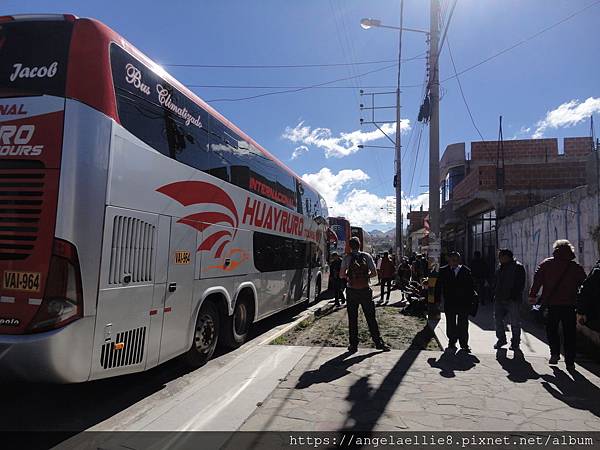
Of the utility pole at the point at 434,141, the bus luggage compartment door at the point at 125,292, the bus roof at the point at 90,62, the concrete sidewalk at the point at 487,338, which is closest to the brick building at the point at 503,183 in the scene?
the utility pole at the point at 434,141

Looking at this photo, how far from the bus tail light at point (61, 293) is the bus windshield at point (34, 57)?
1.47m

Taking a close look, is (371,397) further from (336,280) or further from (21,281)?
(336,280)

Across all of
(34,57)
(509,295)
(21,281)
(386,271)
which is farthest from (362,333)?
(34,57)

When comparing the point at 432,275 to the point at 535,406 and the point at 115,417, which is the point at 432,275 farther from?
the point at 115,417

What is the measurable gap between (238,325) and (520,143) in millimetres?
23426

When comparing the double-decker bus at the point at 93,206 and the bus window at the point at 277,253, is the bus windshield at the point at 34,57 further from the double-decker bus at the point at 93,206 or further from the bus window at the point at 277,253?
the bus window at the point at 277,253

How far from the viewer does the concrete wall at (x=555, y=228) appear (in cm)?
824

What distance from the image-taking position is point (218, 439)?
4.02m

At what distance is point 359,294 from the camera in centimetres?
751

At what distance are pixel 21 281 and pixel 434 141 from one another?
10139 mm

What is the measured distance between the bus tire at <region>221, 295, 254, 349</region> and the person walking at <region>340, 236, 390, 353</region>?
1902 mm

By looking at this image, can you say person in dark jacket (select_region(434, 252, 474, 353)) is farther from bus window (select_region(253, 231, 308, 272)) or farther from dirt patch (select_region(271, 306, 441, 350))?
bus window (select_region(253, 231, 308, 272))

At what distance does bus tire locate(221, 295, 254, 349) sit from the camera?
7.49 m

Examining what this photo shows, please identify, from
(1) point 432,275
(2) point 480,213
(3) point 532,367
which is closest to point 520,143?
(2) point 480,213
